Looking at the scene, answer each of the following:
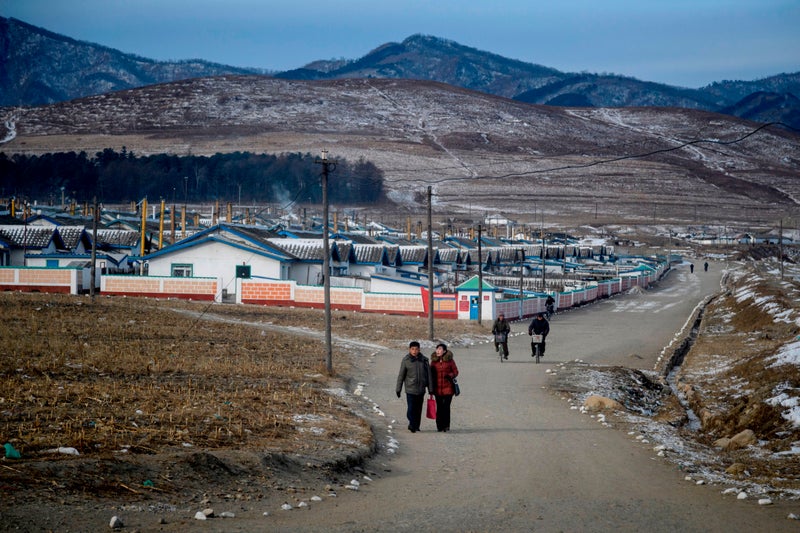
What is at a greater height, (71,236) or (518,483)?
(71,236)

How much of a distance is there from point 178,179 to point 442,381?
15701 centimetres

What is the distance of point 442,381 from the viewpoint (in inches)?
573

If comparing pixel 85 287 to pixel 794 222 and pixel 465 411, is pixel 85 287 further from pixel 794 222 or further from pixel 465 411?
pixel 794 222

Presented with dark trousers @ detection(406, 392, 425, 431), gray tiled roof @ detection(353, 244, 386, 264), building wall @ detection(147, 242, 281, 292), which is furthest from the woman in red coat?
gray tiled roof @ detection(353, 244, 386, 264)

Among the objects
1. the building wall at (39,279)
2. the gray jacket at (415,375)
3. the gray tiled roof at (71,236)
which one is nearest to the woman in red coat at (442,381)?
the gray jacket at (415,375)

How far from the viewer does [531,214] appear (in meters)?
169

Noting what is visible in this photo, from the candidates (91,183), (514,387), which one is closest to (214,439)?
(514,387)

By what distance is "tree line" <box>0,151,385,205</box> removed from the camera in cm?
15650

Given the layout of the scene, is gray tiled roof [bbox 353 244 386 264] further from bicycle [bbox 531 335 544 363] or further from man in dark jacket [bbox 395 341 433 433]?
man in dark jacket [bbox 395 341 433 433]

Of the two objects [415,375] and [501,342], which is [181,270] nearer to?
[501,342]

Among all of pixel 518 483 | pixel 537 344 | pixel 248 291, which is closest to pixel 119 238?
pixel 248 291

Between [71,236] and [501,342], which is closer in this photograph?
[501,342]

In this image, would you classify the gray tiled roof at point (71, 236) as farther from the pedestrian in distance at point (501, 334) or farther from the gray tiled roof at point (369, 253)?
the pedestrian in distance at point (501, 334)

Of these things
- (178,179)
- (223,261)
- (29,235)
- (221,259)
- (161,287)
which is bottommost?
(161,287)
